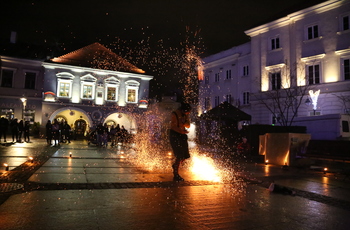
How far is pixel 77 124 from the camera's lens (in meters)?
35.8

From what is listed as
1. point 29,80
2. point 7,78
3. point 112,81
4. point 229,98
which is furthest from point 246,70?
point 7,78

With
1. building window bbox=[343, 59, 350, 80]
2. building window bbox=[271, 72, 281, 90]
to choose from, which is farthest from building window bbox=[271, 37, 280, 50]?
building window bbox=[343, 59, 350, 80]

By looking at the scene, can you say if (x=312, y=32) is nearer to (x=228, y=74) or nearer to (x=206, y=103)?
(x=228, y=74)

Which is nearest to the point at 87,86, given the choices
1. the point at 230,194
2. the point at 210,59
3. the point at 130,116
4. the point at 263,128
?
the point at 130,116

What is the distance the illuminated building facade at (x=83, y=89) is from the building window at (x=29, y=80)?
138 mm

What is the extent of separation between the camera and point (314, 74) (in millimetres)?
23312

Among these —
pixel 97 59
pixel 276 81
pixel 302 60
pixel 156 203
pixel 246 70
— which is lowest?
pixel 156 203

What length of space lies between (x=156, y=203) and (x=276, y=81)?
24.1 meters

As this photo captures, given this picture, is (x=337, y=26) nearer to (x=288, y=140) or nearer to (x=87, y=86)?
(x=288, y=140)

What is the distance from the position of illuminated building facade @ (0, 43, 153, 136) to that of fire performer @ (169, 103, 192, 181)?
1140 inches

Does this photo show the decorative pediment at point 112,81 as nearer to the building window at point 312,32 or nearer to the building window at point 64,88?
the building window at point 64,88

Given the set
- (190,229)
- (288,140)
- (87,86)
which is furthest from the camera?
(87,86)

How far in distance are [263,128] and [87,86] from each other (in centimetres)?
2615

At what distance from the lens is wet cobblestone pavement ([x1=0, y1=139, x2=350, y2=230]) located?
3.57 m
